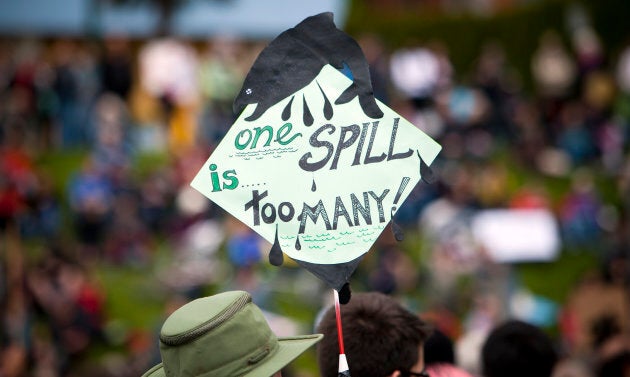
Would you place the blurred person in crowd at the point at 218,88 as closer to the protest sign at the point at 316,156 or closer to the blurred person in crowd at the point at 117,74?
the blurred person in crowd at the point at 117,74

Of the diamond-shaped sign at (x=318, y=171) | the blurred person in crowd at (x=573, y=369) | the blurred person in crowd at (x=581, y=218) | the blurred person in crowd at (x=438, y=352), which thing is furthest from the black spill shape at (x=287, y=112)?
the blurred person in crowd at (x=581, y=218)

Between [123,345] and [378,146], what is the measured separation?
857 cm

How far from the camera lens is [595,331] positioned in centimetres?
630

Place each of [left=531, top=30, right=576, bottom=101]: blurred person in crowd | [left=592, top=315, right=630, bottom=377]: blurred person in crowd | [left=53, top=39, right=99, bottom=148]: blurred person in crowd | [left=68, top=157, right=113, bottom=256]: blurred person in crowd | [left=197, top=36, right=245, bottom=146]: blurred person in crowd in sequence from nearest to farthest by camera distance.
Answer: [left=592, top=315, right=630, bottom=377]: blurred person in crowd → [left=68, top=157, right=113, bottom=256]: blurred person in crowd → [left=197, top=36, right=245, bottom=146]: blurred person in crowd → [left=53, top=39, right=99, bottom=148]: blurred person in crowd → [left=531, top=30, right=576, bottom=101]: blurred person in crowd

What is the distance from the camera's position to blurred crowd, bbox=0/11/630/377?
10.5 m

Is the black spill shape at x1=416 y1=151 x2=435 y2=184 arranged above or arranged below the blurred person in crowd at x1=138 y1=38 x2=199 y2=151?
below

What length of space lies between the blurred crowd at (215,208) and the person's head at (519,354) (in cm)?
253

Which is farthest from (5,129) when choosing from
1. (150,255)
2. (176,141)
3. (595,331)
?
(595,331)

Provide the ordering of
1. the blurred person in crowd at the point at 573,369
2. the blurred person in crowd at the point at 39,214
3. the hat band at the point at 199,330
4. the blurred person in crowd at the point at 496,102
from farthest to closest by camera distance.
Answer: the blurred person in crowd at the point at 496,102 → the blurred person in crowd at the point at 39,214 → the blurred person in crowd at the point at 573,369 → the hat band at the point at 199,330

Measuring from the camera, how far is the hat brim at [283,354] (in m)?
2.55

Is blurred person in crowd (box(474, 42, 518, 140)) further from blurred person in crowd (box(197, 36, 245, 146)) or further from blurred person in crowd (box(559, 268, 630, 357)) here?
blurred person in crowd (box(559, 268, 630, 357))

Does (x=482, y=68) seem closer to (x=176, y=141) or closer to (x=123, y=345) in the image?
(x=176, y=141)

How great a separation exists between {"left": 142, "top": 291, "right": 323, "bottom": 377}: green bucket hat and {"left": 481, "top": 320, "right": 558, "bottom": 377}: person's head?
135 cm

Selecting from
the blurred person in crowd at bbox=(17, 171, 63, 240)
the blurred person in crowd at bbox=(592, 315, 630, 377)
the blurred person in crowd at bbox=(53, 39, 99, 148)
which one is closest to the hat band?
the blurred person in crowd at bbox=(592, 315, 630, 377)
